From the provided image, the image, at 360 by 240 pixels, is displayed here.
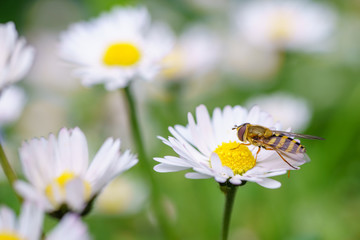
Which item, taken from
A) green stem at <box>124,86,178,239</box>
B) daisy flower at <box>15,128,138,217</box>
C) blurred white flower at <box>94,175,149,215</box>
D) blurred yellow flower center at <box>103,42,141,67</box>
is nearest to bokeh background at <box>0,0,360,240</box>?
blurred white flower at <box>94,175,149,215</box>

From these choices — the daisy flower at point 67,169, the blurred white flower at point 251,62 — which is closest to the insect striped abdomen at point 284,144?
the daisy flower at point 67,169

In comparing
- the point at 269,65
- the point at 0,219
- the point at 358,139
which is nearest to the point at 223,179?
the point at 0,219

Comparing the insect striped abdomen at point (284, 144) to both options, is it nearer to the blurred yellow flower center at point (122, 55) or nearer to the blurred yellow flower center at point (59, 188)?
the blurred yellow flower center at point (59, 188)

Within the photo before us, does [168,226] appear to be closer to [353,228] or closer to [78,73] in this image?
[78,73]

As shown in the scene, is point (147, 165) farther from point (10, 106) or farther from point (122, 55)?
point (10, 106)

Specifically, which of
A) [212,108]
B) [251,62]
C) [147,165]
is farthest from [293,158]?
[251,62]

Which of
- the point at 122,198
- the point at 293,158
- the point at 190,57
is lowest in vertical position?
the point at 122,198
